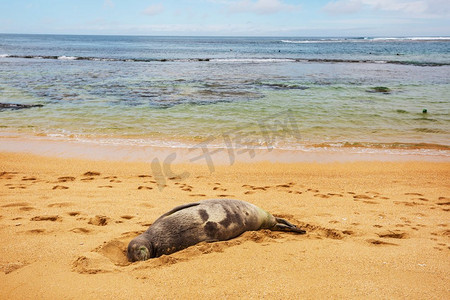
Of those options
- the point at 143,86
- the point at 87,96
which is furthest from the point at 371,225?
the point at 143,86

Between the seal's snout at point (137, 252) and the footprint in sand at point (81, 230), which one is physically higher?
the seal's snout at point (137, 252)

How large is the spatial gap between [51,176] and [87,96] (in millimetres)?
10225

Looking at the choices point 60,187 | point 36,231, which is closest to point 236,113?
point 60,187

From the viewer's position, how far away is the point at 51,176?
23.0ft

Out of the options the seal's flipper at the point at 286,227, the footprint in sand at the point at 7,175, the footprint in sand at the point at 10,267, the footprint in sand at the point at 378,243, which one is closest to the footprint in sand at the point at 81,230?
the footprint in sand at the point at 10,267

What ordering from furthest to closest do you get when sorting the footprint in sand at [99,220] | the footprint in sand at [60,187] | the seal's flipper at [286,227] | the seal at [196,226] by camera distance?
1. the footprint in sand at [60,187]
2. the footprint in sand at [99,220]
3. the seal's flipper at [286,227]
4. the seal at [196,226]

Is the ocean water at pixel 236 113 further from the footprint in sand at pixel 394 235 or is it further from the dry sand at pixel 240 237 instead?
the footprint in sand at pixel 394 235

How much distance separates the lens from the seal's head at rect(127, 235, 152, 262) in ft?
12.1

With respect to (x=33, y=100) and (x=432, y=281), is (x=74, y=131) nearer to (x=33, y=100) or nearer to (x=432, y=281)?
(x=33, y=100)

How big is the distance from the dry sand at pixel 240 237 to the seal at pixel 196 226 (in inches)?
5.5

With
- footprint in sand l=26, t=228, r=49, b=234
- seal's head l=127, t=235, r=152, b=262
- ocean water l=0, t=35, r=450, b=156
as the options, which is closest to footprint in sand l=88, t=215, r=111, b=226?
footprint in sand l=26, t=228, r=49, b=234

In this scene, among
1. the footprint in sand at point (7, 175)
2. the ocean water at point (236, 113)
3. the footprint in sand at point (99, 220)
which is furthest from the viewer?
the ocean water at point (236, 113)

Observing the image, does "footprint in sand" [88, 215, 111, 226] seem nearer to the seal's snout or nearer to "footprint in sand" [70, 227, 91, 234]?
"footprint in sand" [70, 227, 91, 234]

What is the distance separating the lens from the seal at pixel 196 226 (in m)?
3.87
